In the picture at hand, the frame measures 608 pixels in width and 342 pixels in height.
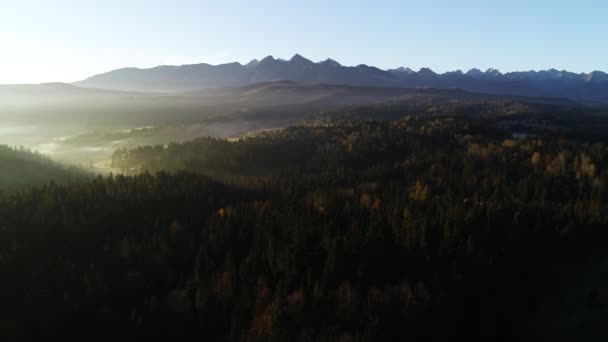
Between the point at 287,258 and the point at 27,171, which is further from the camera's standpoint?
the point at 27,171

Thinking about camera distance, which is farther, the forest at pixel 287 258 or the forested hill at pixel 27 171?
the forested hill at pixel 27 171

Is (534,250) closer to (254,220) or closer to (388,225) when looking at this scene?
(388,225)

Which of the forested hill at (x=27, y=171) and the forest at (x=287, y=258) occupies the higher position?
the forested hill at (x=27, y=171)

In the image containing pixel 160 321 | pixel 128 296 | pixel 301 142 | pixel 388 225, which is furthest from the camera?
pixel 301 142

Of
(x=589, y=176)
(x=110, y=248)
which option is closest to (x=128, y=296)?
(x=110, y=248)
